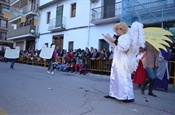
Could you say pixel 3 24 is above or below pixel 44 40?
above

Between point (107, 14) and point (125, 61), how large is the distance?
13652mm

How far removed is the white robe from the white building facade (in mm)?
8529

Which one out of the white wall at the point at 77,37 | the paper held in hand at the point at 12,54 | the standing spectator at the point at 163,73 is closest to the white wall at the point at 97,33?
the white wall at the point at 77,37

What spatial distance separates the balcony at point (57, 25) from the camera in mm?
24516

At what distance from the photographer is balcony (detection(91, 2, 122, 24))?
58.4 ft

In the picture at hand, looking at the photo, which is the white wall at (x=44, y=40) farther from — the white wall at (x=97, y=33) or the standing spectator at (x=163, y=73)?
the standing spectator at (x=163, y=73)

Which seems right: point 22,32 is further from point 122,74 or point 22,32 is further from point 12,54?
point 122,74

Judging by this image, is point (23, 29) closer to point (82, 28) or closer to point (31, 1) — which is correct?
point (31, 1)

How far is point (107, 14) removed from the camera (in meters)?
19.0

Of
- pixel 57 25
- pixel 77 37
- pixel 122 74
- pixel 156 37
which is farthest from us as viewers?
pixel 57 25

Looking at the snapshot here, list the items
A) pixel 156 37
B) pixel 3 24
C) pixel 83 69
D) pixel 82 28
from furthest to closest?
pixel 3 24
pixel 82 28
pixel 83 69
pixel 156 37

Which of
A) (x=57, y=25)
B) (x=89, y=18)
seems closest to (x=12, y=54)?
(x=89, y=18)

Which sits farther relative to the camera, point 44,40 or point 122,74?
point 44,40

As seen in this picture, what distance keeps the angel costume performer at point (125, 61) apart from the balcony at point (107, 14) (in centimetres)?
1177
